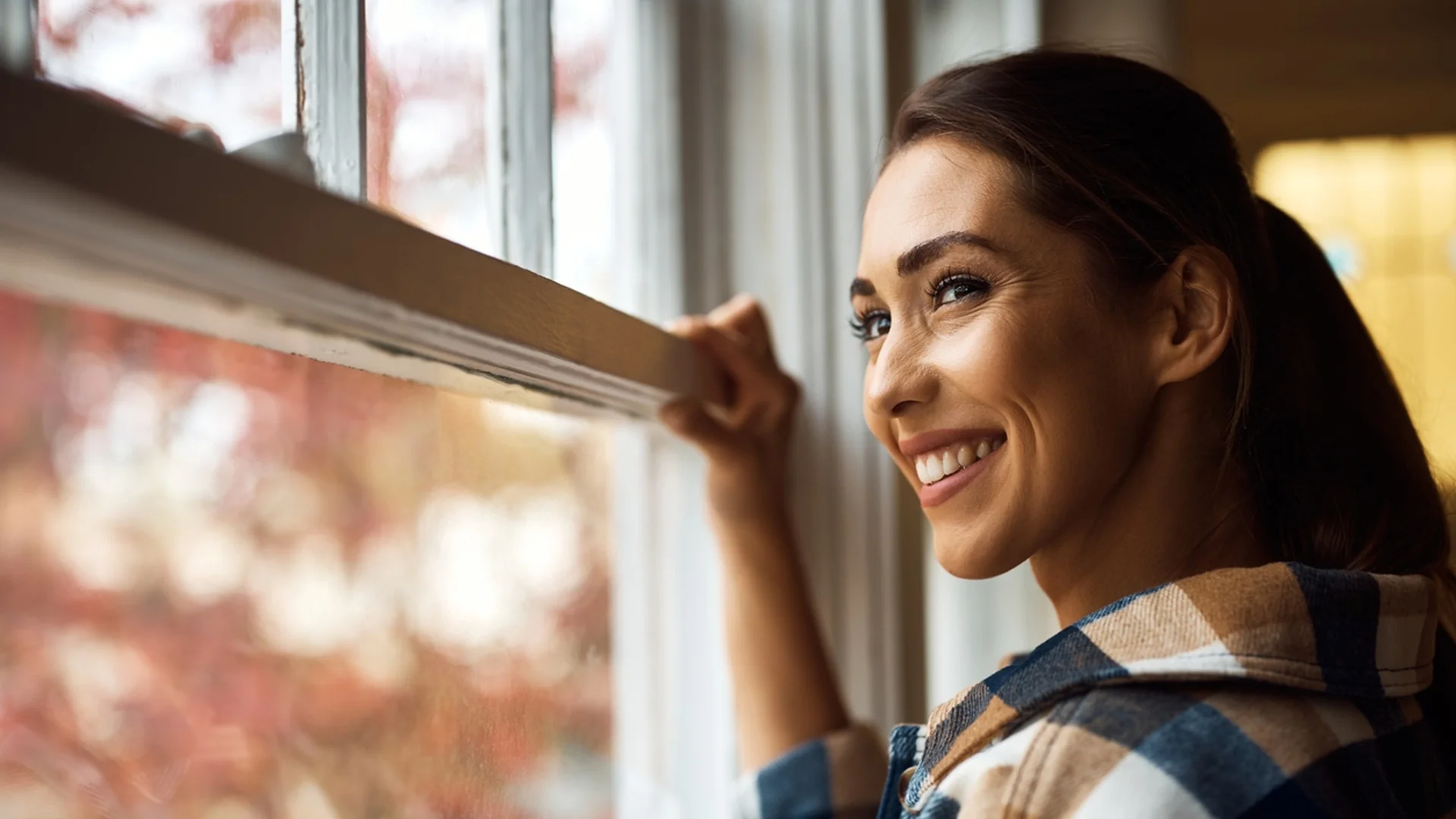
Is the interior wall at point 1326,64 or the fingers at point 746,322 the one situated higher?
the interior wall at point 1326,64

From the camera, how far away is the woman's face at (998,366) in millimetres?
828

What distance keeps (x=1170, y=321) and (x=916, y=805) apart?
15.0 inches

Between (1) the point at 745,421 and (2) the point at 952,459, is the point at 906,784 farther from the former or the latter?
(1) the point at 745,421

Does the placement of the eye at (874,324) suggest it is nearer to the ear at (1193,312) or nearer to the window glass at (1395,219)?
the ear at (1193,312)

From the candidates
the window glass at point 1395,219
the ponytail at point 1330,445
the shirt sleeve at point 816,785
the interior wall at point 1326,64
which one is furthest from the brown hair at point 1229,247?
the window glass at point 1395,219

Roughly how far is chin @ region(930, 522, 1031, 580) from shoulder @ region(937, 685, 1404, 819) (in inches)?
6.7

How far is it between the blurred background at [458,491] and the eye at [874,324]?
0.77 feet

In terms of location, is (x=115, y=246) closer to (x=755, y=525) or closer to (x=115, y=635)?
(x=115, y=635)

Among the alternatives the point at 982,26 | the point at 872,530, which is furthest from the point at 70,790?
the point at 982,26

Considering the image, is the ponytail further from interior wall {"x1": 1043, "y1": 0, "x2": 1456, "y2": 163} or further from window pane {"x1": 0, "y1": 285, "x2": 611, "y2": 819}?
interior wall {"x1": 1043, "y1": 0, "x2": 1456, "y2": 163}

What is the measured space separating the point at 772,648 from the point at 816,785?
0.13m

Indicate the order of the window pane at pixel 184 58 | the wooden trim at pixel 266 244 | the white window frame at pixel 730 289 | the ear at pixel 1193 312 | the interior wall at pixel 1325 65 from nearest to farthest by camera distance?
the wooden trim at pixel 266 244 → the window pane at pixel 184 58 → the ear at pixel 1193 312 → the white window frame at pixel 730 289 → the interior wall at pixel 1325 65

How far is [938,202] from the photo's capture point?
0.87m

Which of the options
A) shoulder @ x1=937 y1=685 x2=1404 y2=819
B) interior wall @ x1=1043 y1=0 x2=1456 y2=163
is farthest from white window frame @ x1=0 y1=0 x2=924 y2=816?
interior wall @ x1=1043 y1=0 x2=1456 y2=163
